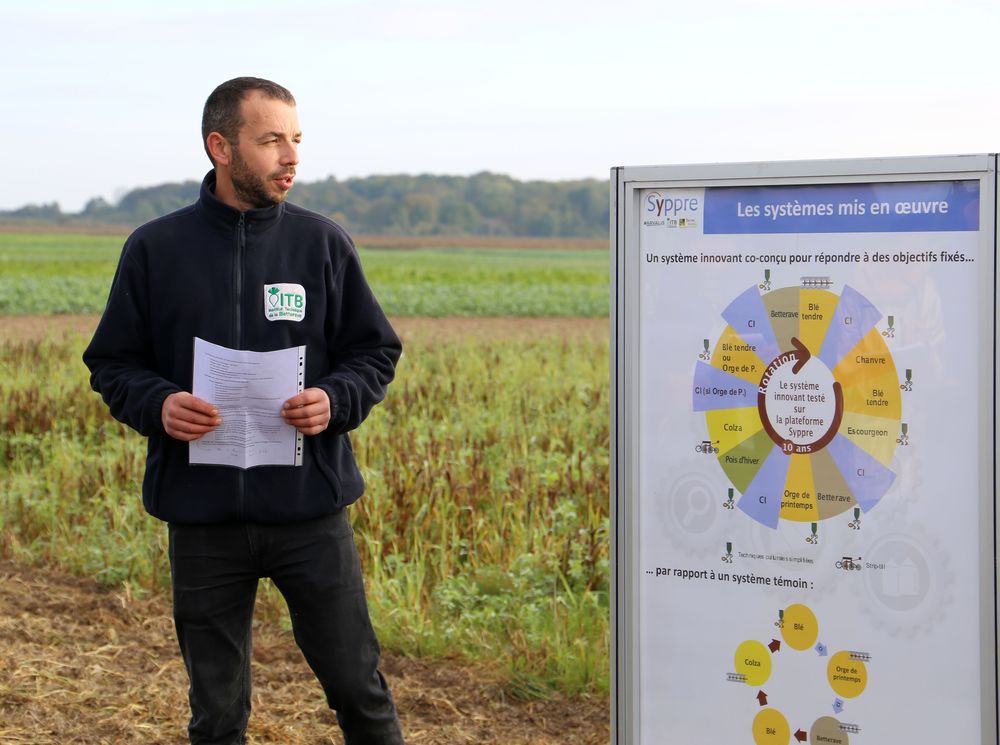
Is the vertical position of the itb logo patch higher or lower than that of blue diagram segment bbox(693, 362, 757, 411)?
higher

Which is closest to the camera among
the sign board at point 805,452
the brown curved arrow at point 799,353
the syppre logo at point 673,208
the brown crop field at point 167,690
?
the sign board at point 805,452

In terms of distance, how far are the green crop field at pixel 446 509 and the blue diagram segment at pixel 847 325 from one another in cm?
218

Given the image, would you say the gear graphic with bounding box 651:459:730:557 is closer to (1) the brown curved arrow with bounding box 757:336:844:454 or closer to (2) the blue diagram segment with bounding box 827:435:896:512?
(1) the brown curved arrow with bounding box 757:336:844:454

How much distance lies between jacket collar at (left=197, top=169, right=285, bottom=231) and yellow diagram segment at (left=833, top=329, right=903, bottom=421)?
148 cm

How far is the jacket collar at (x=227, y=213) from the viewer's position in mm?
3105

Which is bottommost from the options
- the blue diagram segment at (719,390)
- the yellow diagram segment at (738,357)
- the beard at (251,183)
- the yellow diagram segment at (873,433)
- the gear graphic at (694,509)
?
the gear graphic at (694,509)

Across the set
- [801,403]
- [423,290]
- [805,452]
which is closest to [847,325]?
[801,403]

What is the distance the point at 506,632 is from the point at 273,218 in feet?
8.38

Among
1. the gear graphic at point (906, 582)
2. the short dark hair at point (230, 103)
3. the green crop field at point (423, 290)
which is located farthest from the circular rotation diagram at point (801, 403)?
the green crop field at point (423, 290)

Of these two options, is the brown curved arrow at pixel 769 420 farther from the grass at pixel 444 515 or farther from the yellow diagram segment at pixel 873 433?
the grass at pixel 444 515

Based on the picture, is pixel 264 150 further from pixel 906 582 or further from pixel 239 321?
pixel 906 582

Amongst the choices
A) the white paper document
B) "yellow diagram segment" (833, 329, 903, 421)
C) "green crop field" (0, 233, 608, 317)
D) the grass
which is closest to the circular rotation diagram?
"yellow diagram segment" (833, 329, 903, 421)

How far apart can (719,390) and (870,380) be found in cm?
36

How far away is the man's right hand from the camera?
299 centimetres
